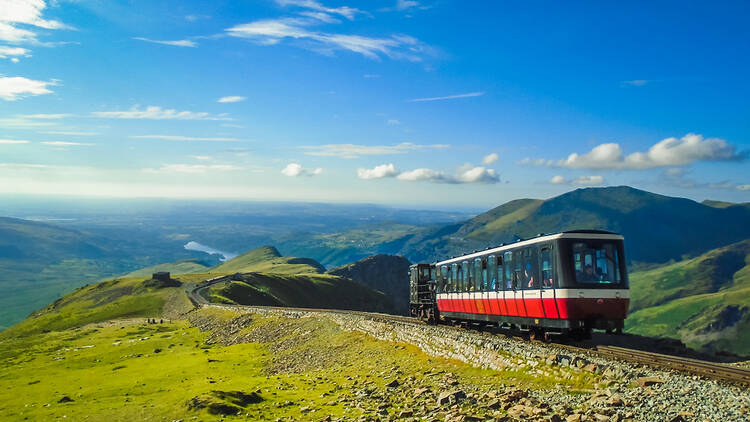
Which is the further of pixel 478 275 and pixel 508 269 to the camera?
pixel 478 275

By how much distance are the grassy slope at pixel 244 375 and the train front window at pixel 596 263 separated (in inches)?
284

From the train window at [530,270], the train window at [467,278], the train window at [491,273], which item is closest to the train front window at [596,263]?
the train window at [530,270]

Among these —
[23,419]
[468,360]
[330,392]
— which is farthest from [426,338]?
[23,419]

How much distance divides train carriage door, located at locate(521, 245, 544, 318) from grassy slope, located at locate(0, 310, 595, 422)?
586 cm

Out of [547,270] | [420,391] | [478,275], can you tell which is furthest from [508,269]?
[420,391]

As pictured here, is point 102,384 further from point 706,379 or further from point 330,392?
point 706,379

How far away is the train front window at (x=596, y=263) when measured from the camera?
26672mm

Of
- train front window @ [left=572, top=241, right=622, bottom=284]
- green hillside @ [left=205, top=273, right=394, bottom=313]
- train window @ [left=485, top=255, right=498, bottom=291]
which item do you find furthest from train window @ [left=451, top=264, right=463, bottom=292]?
green hillside @ [left=205, top=273, right=394, bottom=313]

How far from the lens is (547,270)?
1099 inches

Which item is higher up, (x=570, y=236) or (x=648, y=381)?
(x=570, y=236)

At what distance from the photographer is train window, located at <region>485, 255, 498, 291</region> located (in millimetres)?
34312

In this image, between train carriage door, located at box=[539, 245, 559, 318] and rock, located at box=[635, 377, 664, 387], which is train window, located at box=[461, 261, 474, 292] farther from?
rock, located at box=[635, 377, 664, 387]

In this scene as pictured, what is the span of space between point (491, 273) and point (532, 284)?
5.63 meters

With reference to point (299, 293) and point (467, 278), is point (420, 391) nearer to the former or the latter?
point (467, 278)
